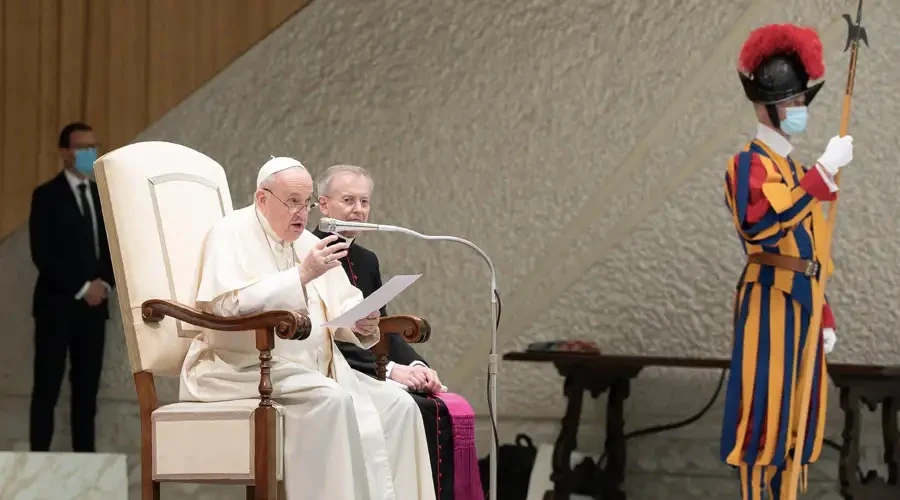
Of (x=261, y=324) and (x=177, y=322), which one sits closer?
(x=261, y=324)

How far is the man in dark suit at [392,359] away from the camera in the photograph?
402 centimetres

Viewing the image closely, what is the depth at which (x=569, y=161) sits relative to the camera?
604cm

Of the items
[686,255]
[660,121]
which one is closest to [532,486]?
[686,255]

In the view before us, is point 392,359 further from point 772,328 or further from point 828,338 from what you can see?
point 828,338

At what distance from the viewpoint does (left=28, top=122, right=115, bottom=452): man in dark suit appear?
243 inches

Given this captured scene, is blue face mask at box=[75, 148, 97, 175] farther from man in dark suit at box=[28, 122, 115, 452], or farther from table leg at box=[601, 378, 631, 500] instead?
table leg at box=[601, 378, 631, 500]

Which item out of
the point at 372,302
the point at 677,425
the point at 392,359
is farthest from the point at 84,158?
the point at 372,302

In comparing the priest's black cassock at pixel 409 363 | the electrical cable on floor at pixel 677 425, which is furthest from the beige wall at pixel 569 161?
the priest's black cassock at pixel 409 363

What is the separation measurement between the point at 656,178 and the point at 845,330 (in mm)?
1038

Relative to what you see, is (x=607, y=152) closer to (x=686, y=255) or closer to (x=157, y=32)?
(x=686, y=255)

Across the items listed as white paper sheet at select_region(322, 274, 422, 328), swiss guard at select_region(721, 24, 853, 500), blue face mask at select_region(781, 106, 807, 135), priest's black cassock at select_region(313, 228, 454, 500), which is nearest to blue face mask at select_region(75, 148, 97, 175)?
priest's black cassock at select_region(313, 228, 454, 500)

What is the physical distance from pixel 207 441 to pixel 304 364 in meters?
0.38

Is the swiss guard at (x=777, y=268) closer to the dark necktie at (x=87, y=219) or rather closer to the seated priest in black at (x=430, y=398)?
the seated priest in black at (x=430, y=398)

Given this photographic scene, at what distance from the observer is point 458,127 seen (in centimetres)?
621
